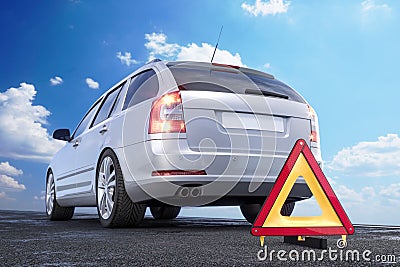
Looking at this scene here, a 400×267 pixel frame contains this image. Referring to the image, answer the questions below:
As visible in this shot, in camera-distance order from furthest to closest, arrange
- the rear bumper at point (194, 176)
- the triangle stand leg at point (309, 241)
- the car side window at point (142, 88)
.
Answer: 1. the car side window at point (142, 88)
2. the rear bumper at point (194, 176)
3. the triangle stand leg at point (309, 241)

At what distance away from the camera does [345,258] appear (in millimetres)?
2863

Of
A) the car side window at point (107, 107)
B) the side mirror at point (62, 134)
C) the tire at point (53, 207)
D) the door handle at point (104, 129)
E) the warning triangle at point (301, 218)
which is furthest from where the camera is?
the tire at point (53, 207)

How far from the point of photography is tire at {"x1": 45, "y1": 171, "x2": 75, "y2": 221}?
8203mm

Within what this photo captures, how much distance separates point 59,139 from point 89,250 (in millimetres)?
5020

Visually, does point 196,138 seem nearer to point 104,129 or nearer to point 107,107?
point 104,129

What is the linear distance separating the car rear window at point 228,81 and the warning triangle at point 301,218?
1.93 meters

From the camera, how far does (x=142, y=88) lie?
5344 mm

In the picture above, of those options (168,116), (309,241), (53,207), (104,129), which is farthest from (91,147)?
(309,241)

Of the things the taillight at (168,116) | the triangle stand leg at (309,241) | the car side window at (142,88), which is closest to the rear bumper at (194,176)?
the taillight at (168,116)

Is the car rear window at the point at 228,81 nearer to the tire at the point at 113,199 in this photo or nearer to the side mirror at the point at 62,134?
the tire at the point at 113,199

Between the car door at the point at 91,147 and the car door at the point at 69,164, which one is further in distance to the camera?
the car door at the point at 69,164

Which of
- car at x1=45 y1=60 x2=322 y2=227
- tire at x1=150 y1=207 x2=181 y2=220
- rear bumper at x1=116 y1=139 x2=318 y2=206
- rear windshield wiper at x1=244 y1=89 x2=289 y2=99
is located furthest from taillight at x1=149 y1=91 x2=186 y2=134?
tire at x1=150 y1=207 x2=181 y2=220

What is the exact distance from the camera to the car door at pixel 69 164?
708cm

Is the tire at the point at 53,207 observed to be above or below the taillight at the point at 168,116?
below
